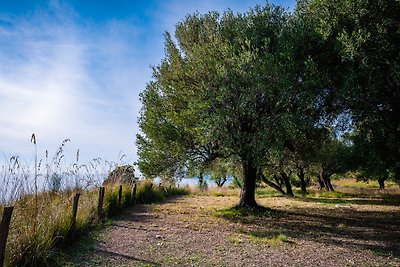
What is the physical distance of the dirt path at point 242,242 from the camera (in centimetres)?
673

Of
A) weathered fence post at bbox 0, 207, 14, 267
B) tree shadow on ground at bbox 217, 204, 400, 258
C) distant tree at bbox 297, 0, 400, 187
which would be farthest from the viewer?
distant tree at bbox 297, 0, 400, 187

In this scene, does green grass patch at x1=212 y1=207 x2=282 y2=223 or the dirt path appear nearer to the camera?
the dirt path

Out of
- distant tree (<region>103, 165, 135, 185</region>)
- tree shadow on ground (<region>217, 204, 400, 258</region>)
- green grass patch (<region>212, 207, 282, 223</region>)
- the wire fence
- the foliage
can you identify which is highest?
the foliage

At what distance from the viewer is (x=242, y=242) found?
8500 mm

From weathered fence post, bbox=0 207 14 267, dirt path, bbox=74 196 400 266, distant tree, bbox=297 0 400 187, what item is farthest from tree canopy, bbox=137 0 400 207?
weathered fence post, bbox=0 207 14 267

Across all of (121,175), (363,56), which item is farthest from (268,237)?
(121,175)

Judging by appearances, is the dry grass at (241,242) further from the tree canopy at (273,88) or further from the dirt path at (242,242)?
the tree canopy at (273,88)

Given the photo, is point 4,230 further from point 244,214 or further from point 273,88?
point 244,214

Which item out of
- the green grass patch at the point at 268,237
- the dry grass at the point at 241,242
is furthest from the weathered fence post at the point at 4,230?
the green grass patch at the point at 268,237

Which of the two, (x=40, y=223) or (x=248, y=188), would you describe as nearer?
(x=40, y=223)

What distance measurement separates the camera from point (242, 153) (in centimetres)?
1375

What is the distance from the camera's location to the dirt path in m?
6.73

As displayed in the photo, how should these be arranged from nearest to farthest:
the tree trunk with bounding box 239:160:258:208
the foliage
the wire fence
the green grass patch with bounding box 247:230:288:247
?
the wire fence, the green grass patch with bounding box 247:230:288:247, the foliage, the tree trunk with bounding box 239:160:258:208

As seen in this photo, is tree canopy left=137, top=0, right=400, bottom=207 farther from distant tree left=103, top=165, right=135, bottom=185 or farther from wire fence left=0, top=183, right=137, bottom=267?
wire fence left=0, top=183, right=137, bottom=267
